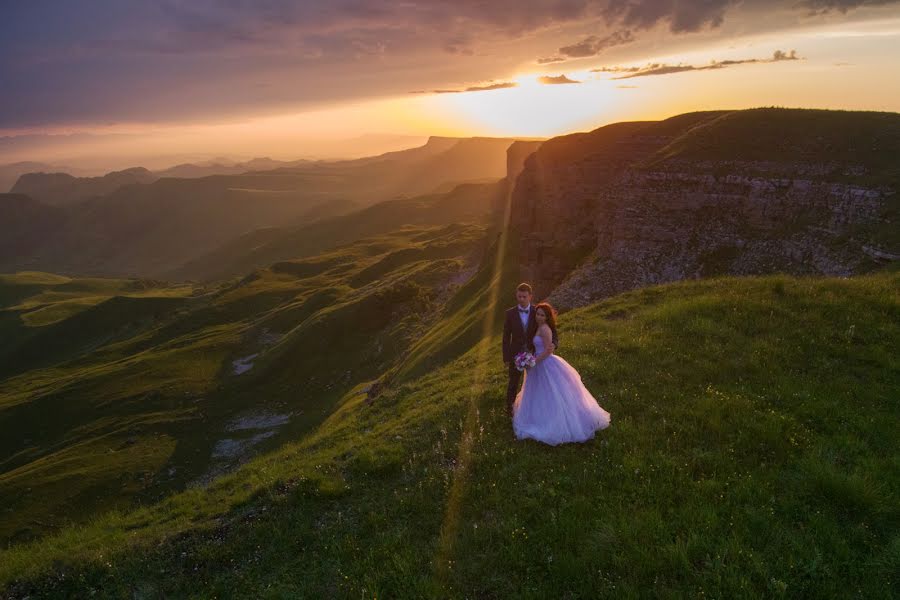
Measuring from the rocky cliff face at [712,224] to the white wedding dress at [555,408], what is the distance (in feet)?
97.5

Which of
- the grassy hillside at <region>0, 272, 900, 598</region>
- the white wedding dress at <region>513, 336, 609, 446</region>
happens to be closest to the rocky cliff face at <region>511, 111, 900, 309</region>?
the grassy hillside at <region>0, 272, 900, 598</region>

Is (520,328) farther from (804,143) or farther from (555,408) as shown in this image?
(804,143)

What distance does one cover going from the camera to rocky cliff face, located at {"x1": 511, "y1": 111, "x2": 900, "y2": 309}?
3303 cm

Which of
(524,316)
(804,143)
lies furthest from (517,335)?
(804,143)

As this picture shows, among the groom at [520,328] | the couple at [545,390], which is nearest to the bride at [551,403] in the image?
the couple at [545,390]

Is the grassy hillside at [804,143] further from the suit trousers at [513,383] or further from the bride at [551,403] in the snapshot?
the suit trousers at [513,383]

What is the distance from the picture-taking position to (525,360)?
12.2m

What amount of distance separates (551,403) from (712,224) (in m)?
36.8

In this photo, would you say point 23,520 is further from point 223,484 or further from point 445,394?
point 445,394

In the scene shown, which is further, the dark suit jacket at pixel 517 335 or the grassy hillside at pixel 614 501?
the dark suit jacket at pixel 517 335

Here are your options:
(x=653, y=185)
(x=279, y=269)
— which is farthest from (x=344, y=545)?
(x=279, y=269)

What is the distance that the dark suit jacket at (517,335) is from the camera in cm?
1263

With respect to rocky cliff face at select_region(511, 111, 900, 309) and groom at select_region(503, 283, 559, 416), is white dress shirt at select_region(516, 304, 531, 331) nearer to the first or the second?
groom at select_region(503, 283, 559, 416)

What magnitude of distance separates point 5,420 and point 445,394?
10374 centimetres
